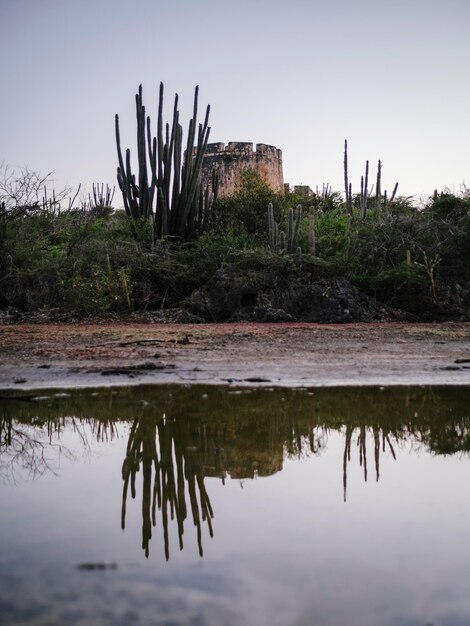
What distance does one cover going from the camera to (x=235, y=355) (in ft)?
29.1

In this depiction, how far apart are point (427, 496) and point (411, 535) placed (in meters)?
0.64

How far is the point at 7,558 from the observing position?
2.57 meters

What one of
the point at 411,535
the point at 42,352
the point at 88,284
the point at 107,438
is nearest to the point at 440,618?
the point at 411,535

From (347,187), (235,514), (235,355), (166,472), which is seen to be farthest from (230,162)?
(235,514)

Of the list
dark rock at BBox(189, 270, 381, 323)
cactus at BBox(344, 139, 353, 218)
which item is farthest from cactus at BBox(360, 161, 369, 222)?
dark rock at BBox(189, 270, 381, 323)

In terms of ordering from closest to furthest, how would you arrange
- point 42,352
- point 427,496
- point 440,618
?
point 440,618, point 427,496, point 42,352

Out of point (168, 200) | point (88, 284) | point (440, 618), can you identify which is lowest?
point (440, 618)

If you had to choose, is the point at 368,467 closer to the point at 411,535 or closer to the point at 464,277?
the point at 411,535

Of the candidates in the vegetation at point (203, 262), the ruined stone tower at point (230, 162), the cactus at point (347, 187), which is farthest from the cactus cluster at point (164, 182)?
the ruined stone tower at point (230, 162)

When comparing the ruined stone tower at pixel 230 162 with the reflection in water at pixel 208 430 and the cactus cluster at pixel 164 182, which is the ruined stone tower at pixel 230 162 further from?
the reflection in water at pixel 208 430

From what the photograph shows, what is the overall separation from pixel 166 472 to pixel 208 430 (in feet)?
3.25

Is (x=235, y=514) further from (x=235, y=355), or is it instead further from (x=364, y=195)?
(x=364, y=195)

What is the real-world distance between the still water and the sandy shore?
4.53 ft

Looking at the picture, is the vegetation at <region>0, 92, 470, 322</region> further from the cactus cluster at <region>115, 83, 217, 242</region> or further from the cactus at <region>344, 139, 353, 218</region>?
the cactus at <region>344, 139, 353, 218</region>
